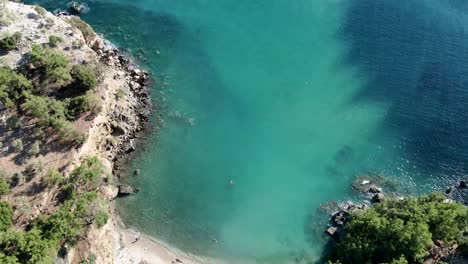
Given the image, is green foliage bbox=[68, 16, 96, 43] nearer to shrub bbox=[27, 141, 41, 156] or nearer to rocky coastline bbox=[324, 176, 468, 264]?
shrub bbox=[27, 141, 41, 156]

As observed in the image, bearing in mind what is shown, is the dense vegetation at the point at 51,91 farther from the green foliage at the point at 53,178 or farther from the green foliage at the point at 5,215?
the green foliage at the point at 5,215

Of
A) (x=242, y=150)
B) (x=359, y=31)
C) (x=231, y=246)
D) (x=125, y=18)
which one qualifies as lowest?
(x=231, y=246)

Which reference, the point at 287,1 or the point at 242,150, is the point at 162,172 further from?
the point at 287,1

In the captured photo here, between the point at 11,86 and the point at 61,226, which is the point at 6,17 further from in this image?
the point at 61,226

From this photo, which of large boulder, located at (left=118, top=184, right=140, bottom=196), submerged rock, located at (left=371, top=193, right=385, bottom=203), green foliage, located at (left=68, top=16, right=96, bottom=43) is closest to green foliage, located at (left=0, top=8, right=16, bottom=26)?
green foliage, located at (left=68, top=16, right=96, bottom=43)

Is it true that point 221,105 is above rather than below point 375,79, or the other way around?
below

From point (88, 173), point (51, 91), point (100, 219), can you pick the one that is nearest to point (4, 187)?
point (88, 173)

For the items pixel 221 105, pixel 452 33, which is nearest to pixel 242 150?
pixel 221 105

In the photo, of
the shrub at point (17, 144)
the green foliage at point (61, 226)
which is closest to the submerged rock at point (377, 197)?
the green foliage at point (61, 226)
